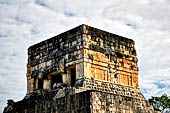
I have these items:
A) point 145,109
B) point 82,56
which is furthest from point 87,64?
point 145,109

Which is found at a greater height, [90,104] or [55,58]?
[55,58]

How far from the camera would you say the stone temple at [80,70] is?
→ 58.7ft

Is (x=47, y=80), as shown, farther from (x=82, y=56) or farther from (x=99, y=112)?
(x=99, y=112)

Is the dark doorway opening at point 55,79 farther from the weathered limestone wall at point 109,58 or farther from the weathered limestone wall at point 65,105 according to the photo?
the weathered limestone wall at point 109,58

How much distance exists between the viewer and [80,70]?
61.8ft

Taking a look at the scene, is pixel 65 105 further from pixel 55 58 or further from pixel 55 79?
pixel 55 79

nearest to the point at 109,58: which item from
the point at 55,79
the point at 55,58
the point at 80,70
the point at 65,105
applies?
the point at 80,70

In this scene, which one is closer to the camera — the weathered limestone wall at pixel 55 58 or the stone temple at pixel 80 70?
the stone temple at pixel 80 70

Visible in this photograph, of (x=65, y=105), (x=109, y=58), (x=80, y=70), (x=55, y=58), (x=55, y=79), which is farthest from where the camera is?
(x=55, y=79)

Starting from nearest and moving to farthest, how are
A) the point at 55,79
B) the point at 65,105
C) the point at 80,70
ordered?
the point at 65,105 → the point at 80,70 → the point at 55,79

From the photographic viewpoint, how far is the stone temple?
704 inches

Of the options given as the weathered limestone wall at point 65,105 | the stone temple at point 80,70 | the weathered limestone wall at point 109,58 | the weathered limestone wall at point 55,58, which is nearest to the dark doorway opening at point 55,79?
the stone temple at point 80,70

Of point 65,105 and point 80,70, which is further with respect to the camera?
point 80,70

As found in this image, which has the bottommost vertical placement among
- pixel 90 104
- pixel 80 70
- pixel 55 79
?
pixel 90 104
